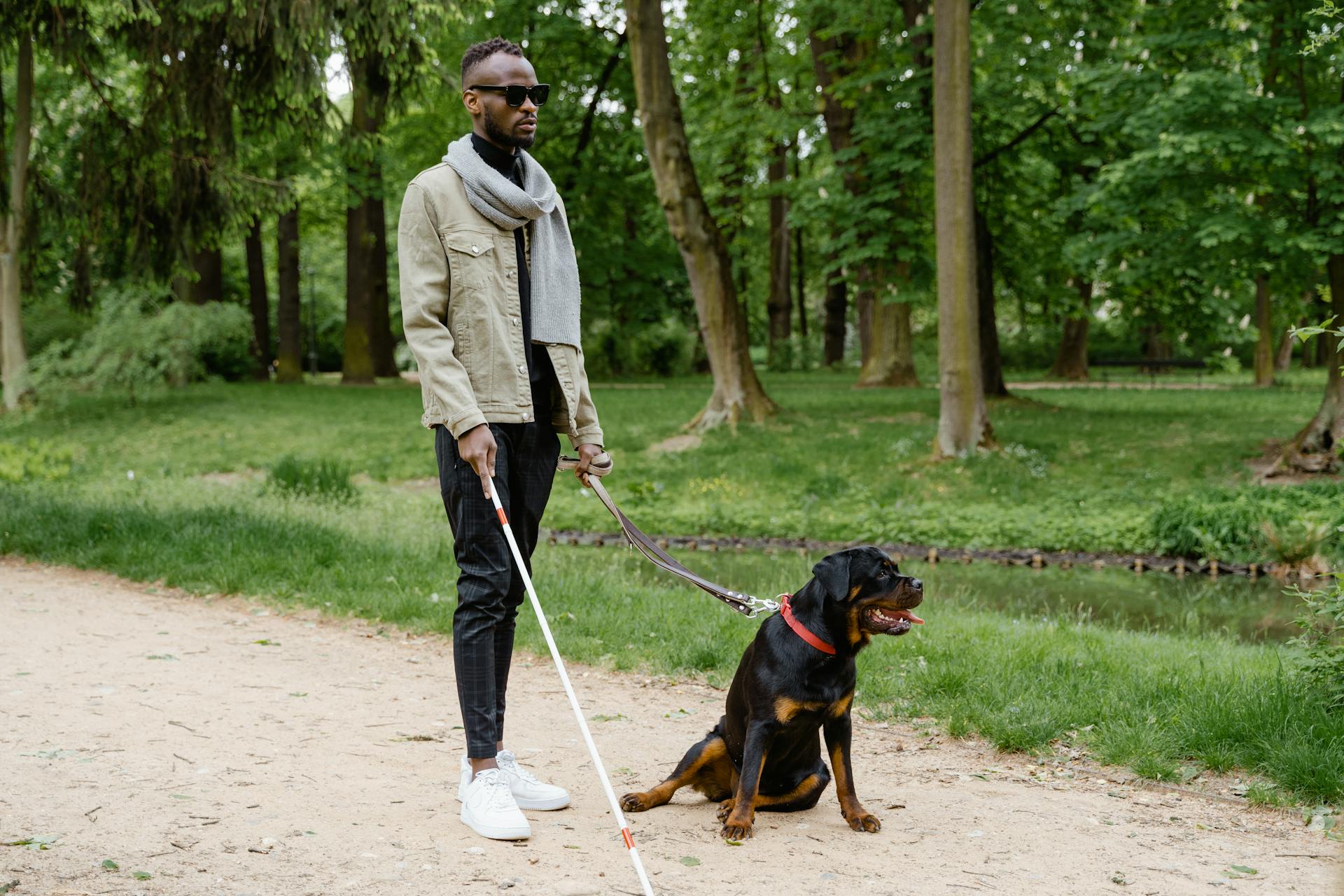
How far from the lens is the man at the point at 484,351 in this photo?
4090 mm

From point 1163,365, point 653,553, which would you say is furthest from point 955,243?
point 1163,365

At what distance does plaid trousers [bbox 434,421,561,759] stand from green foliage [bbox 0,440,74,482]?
38.9 ft

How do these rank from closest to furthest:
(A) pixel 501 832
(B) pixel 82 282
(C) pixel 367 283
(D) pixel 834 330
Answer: (A) pixel 501 832, (B) pixel 82 282, (C) pixel 367 283, (D) pixel 834 330

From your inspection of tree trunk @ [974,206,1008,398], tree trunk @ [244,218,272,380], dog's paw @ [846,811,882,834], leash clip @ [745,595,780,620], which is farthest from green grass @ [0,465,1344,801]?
tree trunk @ [244,218,272,380]

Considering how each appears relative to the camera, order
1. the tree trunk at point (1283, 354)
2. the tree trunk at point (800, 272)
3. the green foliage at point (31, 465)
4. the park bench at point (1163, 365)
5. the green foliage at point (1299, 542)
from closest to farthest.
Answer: the green foliage at point (1299, 542) → the green foliage at point (31, 465) → the park bench at point (1163, 365) → the tree trunk at point (1283, 354) → the tree trunk at point (800, 272)

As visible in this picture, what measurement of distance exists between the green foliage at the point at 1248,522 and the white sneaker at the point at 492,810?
372 inches

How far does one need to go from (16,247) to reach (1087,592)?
1671 cm

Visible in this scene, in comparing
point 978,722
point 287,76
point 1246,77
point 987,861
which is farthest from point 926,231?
point 987,861

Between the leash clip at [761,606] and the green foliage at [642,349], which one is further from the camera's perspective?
the green foliage at [642,349]

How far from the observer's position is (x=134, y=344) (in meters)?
20.0

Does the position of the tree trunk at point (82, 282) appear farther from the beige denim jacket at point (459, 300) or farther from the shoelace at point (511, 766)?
the shoelace at point (511, 766)

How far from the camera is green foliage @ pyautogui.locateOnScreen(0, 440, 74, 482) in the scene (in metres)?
14.1

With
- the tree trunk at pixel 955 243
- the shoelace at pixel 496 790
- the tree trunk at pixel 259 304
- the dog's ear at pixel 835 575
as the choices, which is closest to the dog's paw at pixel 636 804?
the shoelace at pixel 496 790

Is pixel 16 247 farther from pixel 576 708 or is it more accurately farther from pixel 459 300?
pixel 576 708
